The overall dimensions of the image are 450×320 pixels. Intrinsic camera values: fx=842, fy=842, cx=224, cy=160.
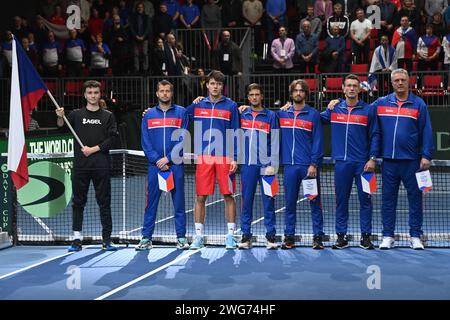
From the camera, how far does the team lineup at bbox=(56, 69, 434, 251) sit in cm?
1135

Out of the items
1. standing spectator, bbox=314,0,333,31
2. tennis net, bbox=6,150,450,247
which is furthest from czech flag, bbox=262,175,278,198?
standing spectator, bbox=314,0,333,31

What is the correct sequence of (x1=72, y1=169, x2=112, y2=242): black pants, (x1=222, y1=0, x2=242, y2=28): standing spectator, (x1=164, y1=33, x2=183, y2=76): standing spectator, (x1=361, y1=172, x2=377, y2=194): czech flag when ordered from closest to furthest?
1. (x1=361, y1=172, x2=377, y2=194): czech flag
2. (x1=72, y1=169, x2=112, y2=242): black pants
3. (x1=164, y1=33, x2=183, y2=76): standing spectator
4. (x1=222, y1=0, x2=242, y2=28): standing spectator

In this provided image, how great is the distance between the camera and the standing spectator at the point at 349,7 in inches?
943

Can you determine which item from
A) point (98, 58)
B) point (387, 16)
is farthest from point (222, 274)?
point (98, 58)

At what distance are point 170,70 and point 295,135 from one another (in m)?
12.8

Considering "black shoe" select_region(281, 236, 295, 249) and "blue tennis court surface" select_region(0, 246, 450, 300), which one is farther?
"black shoe" select_region(281, 236, 295, 249)

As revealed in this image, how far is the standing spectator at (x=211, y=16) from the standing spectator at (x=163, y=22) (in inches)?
44.7

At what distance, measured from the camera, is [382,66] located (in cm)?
2272

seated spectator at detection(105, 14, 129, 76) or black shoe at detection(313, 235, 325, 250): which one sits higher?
seated spectator at detection(105, 14, 129, 76)

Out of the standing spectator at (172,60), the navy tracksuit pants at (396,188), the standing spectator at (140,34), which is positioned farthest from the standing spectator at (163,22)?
the navy tracksuit pants at (396,188)

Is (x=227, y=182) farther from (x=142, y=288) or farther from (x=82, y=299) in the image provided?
(x=82, y=299)

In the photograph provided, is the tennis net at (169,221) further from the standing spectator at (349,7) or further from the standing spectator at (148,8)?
the standing spectator at (148,8)

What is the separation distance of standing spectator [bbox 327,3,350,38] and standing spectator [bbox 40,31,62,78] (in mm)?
7952

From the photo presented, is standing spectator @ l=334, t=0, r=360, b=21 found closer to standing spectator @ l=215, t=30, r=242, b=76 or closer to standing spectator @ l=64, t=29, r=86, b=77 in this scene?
standing spectator @ l=215, t=30, r=242, b=76
